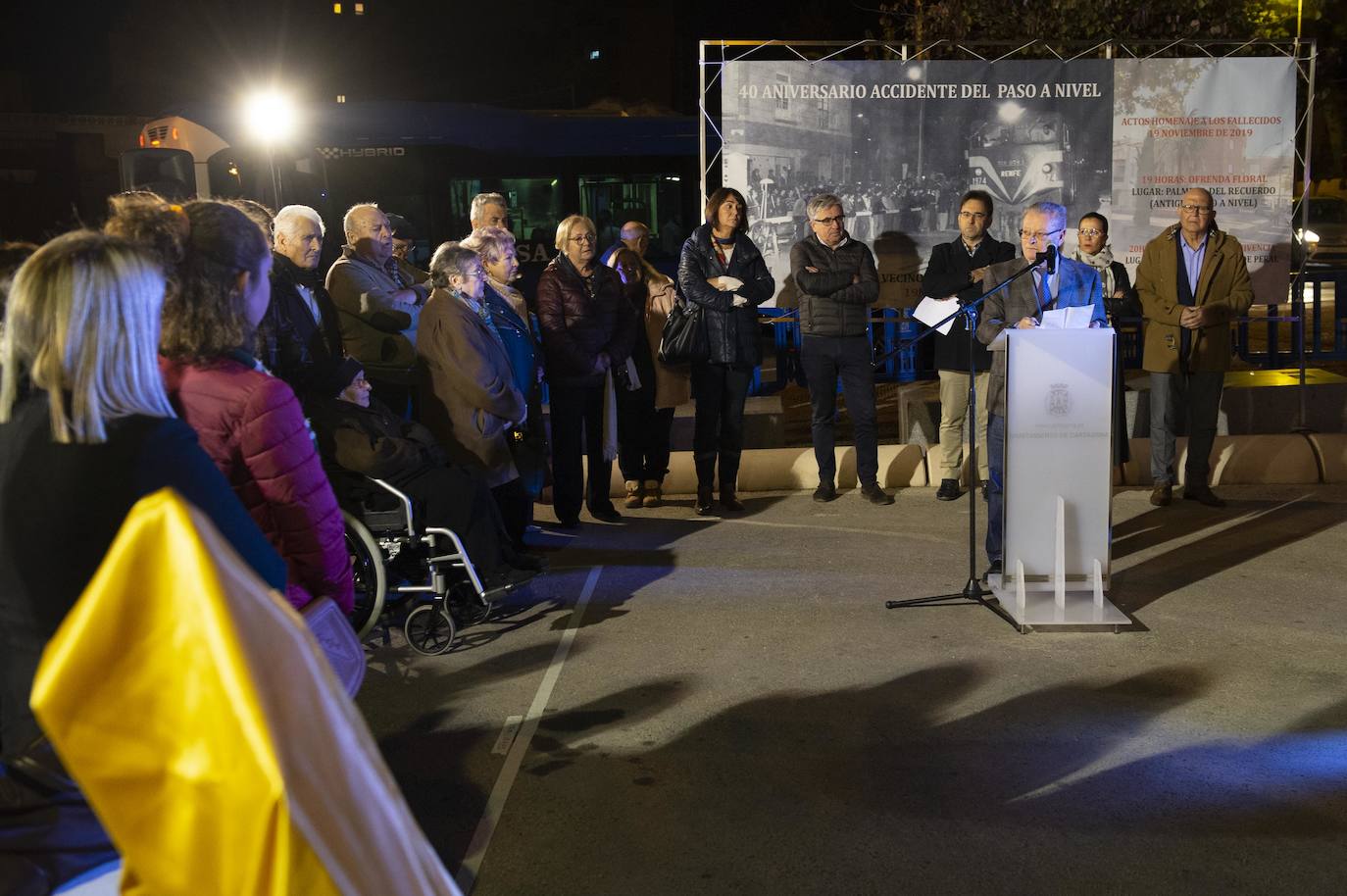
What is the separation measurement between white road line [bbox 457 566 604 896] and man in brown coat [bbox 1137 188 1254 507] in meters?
4.61

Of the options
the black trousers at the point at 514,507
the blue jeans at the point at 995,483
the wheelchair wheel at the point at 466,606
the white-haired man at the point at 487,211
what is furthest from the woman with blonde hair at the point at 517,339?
the blue jeans at the point at 995,483

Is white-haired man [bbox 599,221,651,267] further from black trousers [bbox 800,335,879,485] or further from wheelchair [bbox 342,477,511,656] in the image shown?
wheelchair [bbox 342,477,511,656]

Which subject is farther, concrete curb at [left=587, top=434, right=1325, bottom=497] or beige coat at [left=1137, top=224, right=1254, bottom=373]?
concrete curb at [left=587, top=434, right=1325, bottom=497]

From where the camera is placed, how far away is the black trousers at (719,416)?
9.24 m

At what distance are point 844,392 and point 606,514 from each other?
1953 millimetres

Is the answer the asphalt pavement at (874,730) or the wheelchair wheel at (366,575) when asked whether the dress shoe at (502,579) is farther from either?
the wheelchair wheel at (366,575)

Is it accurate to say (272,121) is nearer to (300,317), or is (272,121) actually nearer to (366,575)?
(300,317)

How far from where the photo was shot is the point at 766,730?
5.17 m

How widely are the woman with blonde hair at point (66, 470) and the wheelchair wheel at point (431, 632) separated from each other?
3859 millimetres

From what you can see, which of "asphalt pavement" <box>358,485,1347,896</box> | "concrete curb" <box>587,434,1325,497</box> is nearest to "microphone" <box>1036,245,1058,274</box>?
"asphalt pavement" <box>358,485,1347,896</box>

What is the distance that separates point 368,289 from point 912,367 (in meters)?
7.75

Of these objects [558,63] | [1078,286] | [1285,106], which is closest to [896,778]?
[1078,286]

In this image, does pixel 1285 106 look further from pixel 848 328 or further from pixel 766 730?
pixel 766 730

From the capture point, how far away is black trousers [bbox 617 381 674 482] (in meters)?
9.45
